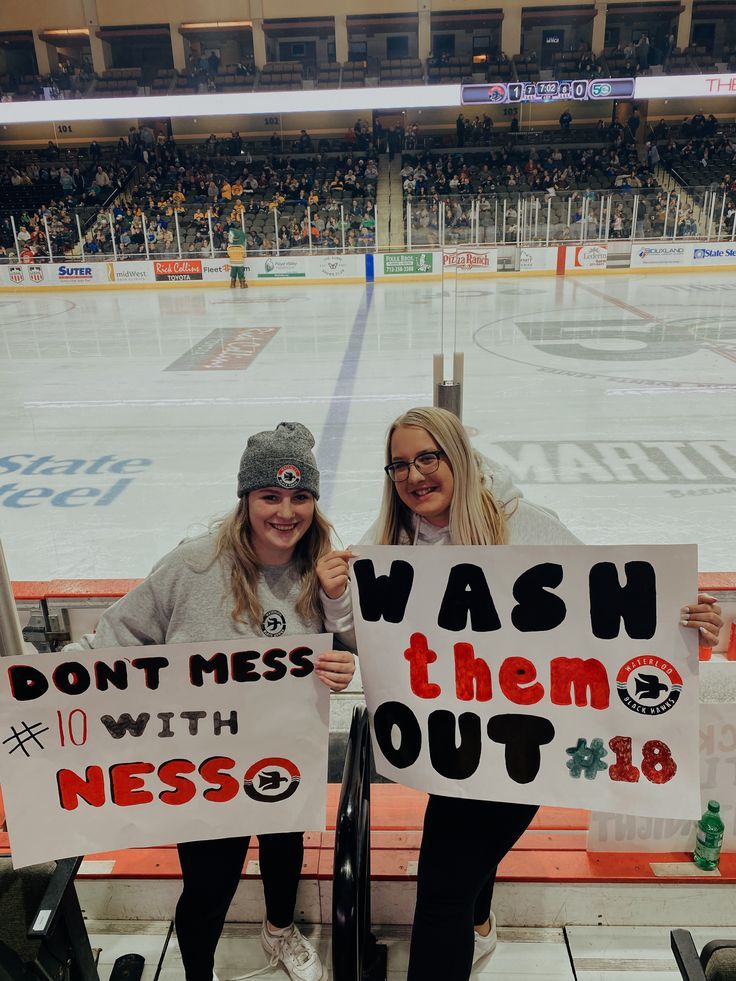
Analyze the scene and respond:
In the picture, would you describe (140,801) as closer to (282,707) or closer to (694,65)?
(282,707)

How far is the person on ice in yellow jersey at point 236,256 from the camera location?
629 inches

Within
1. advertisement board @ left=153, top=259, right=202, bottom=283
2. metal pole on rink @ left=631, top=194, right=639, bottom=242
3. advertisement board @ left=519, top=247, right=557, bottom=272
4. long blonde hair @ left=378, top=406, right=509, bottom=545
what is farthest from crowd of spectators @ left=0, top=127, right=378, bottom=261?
long blonde hair @ left=378, top=406, right=509, bottom=545

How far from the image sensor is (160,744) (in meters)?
1.57

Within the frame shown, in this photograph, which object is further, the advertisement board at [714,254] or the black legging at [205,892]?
the advertisement board at [714,254]

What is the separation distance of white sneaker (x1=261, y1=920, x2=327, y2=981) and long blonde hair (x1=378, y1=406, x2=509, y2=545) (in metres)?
1.08

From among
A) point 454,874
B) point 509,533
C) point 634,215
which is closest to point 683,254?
point 634,215

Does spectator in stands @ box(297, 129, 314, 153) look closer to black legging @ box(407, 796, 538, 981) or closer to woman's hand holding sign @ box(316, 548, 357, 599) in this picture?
woman's hand holding sign @ box(316, 548, 357, 599)

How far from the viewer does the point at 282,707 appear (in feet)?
5.16

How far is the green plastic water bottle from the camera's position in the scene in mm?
1907

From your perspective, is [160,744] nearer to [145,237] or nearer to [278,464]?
[278,464]

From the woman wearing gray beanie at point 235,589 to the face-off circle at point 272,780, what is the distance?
16 centimetres

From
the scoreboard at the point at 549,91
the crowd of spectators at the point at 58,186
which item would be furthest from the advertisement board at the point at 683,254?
the crowd of spectators at the point at 58,186

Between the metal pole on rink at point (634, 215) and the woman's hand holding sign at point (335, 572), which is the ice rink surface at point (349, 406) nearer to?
the woman's hand holding sign at point (335, 572)

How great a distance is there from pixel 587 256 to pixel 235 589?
16.4 meters
